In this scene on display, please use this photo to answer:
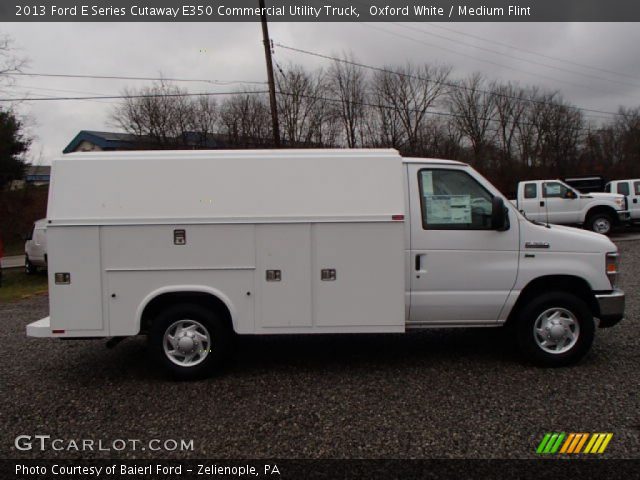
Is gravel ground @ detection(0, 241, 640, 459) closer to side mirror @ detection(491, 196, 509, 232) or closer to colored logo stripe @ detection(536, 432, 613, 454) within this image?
colored logo stripe @ detection(536, 432, 613, 454)

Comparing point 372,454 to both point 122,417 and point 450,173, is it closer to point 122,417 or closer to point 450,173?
point 122,417

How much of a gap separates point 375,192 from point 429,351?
7.43ft

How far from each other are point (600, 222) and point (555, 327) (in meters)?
14.5

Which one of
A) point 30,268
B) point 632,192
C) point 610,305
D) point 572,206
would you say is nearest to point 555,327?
point 610,305

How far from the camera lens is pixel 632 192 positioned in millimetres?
19844

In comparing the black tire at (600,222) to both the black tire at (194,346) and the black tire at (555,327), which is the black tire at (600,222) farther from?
the black tire at (194,346)

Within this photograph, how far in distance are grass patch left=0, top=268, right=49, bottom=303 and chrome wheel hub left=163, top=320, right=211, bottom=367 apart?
7.67 metres

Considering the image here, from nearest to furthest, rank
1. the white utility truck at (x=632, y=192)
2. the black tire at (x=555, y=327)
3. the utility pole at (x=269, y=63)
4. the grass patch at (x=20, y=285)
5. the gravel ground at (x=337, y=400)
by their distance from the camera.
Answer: the gravel ground at (x=337, y=400) → the black tire at (x=555, y=327) → the grass patch at (x=20, y=285) → the utility pole at (x=269, y=63) → the white utility truck at (x=632, y=192)

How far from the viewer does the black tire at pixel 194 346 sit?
16.3 feet

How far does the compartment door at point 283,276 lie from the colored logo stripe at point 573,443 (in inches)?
90.5

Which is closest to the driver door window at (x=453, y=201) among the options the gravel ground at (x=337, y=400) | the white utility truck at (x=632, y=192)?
the gravel ground at (x=337, y=400)

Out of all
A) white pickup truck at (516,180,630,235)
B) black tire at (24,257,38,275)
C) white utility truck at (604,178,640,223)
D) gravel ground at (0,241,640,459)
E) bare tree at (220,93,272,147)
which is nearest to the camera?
gravel ground at (0,241,640,459)

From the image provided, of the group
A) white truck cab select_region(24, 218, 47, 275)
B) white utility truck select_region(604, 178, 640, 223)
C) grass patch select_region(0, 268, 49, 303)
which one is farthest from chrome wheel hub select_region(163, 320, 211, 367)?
white utility truck select_region(604, 178, 640, 223)

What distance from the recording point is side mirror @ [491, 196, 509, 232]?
503 centimetres
